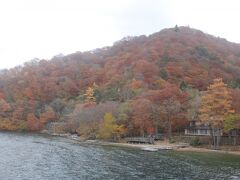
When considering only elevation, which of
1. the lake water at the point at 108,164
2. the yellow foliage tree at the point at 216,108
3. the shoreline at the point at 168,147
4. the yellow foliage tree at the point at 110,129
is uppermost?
Result: the yellow foliage tree at the point at 216,108

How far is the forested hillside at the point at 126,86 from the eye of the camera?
7688cm

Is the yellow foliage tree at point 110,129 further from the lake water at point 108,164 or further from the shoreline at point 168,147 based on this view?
the lake water at point 108,164

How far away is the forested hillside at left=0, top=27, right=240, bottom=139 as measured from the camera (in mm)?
76875

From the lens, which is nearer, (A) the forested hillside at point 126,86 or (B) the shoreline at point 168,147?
(B) the shoreline at point 168,147

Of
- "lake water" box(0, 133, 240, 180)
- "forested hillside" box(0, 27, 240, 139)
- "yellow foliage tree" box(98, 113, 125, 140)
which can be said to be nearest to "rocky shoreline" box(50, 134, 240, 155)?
"yellow foliage tree" box(98, 113, 125, 140)

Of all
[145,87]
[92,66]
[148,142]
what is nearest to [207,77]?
[145,87]

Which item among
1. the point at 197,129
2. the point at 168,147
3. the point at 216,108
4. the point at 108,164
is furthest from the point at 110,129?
the point at 108,164

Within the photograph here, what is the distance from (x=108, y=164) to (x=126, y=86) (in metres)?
56.5

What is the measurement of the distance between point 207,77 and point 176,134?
108 ft

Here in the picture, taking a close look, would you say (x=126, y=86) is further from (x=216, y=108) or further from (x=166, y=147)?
(x=216, y=108)

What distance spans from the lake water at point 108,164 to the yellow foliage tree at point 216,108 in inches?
352

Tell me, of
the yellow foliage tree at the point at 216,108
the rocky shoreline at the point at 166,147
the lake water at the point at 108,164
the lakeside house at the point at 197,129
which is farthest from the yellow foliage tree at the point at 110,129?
the yellow foliage tree at the point at 216,108

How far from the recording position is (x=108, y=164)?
4744 centimetres

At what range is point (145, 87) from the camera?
99.8 m
